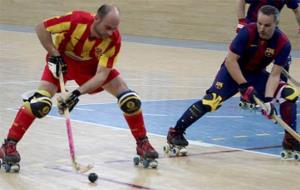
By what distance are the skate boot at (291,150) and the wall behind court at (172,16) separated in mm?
12567

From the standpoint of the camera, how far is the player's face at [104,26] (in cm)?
591

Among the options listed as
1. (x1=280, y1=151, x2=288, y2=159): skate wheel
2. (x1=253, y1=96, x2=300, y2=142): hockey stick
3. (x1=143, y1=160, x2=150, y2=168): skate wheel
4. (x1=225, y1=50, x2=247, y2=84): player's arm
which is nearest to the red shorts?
(x1=143, y1=160, x2=150, y2=168): skate wheel

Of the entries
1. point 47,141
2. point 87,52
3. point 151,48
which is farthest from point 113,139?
point 151,48

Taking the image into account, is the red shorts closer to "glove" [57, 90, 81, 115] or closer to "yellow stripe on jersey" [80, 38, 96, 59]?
"yellow stripe on jersey" [80, 38, 96, 59]

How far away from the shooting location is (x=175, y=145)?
715cm

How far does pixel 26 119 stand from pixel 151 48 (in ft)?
43.5

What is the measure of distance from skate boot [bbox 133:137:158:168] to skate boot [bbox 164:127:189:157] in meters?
0.57

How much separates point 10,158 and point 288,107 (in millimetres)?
2671

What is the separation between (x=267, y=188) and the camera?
586 cm

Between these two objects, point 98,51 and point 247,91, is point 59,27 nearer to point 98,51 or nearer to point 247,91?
point 98,51

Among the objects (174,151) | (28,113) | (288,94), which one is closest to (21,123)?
(28,113)

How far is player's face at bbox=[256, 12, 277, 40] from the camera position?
6.77 metres

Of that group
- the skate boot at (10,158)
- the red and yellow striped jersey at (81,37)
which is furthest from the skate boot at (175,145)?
the skate boot at (10,158)

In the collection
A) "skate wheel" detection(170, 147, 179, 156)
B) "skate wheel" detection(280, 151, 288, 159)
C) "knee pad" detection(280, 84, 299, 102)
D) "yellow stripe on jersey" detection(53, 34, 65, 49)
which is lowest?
"skate wheel" detection(170, 147, 179, 156)
